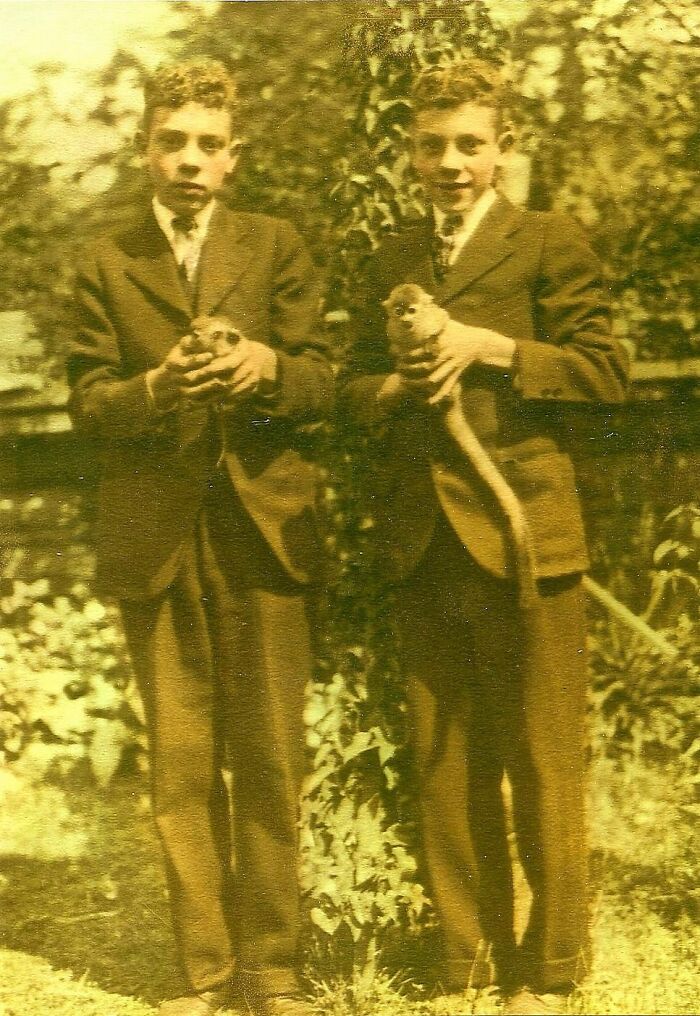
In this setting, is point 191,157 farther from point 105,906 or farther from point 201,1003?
point 201,1003

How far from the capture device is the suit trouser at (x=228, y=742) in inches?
111

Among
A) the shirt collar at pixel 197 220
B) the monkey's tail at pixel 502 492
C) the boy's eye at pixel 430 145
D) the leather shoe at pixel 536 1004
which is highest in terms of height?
the boy's eye at pixel 430 145

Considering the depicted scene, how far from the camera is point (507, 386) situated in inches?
110

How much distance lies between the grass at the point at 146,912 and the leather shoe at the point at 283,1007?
0.04 metres

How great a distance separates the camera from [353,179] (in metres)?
2.86

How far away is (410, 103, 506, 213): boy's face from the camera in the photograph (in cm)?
280

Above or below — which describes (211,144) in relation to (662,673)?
above

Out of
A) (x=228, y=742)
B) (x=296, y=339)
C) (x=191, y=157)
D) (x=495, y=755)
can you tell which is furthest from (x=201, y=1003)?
(x=191, y=157)

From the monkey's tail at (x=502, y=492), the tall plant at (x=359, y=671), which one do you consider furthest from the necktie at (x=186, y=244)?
the monkey's tail at (x=502, y=492)

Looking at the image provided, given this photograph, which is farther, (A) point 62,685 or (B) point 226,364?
(A) point 62,685

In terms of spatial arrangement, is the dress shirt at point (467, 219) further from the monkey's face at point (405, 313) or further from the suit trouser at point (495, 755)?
the suit trouser at point (495, 755)

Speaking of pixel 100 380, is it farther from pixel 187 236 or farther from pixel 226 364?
pixel 187 236

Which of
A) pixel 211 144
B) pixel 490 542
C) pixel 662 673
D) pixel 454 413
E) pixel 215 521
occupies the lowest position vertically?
pixel 662 673

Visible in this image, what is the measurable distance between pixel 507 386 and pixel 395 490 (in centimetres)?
39
